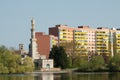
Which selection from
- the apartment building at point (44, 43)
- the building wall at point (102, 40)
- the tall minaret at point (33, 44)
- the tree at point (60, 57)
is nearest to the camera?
the tree at point (60, 57)

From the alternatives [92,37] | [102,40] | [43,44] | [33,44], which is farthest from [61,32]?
[33,44]

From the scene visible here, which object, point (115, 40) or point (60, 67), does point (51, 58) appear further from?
point (115, 40)

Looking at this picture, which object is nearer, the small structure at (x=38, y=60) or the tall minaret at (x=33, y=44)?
the small structure at (x=38, y=60)

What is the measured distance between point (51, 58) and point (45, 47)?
26.6m

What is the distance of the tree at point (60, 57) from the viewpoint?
105938 millimetres

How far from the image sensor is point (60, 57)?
348 ft

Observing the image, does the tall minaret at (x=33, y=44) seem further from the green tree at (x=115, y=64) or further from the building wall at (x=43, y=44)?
the green tree at (x=115, y=64)

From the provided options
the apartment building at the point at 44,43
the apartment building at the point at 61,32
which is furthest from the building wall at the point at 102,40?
the apartment building at the point at 44,43

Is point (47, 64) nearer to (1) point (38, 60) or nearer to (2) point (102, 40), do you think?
(1) point (38, 60)

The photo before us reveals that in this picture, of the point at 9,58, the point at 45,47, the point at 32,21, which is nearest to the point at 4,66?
the point at 9,58

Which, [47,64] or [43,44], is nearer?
[47,64]

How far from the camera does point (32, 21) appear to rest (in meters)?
117

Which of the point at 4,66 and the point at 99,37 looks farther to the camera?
the point at 99,37

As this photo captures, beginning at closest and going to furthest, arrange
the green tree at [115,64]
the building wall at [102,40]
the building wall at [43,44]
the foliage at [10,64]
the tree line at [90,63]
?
the foliage at [10,64]
the green tree at [115,64]
the tree line at [90,63]
the building wall at [43,44]
the building wall at [102,40]
